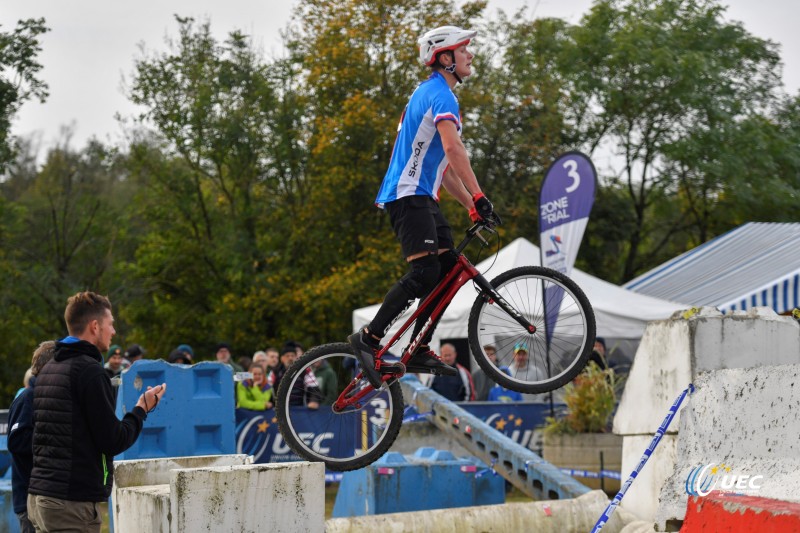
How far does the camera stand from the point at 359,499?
10.6m

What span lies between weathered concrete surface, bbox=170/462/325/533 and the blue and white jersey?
1.63m

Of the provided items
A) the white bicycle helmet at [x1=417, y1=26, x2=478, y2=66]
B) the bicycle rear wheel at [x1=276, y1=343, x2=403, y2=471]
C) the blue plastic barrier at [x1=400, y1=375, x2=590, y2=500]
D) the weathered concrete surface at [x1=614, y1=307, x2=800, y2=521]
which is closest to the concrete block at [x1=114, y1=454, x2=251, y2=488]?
the bicycle rear wheel at [x1=276, y1=343, x2=403, y2=471]

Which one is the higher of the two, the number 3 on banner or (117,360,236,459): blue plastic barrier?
the number 3 on banner

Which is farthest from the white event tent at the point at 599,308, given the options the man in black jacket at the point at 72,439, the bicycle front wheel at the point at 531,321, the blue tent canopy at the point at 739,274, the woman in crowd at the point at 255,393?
the man in black jacket at the point at 72,439

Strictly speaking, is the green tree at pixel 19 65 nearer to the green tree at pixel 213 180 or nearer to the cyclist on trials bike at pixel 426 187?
the green tree at pixel 213 180

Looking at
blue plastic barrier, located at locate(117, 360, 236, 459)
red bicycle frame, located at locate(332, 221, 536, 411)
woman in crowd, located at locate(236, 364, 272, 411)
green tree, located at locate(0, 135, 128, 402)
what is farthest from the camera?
green tree, located at locate(0, 135, 128, 402)

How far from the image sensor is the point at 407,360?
20.6 ft

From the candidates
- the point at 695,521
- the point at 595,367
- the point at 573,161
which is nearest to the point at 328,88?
the point at 573,161

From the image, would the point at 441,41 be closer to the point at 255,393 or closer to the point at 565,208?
the point at 255,393

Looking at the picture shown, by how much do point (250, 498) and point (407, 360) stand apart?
117 cm

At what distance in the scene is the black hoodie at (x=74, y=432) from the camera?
552cm

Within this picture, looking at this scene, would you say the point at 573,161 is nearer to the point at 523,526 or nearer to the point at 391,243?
the point at 523,526

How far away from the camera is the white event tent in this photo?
16.1m

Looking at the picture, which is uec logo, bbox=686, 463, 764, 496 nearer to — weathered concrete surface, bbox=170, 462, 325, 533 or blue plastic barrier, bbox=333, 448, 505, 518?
weathered concrete surface, bbox=170, 462, 325, 533
